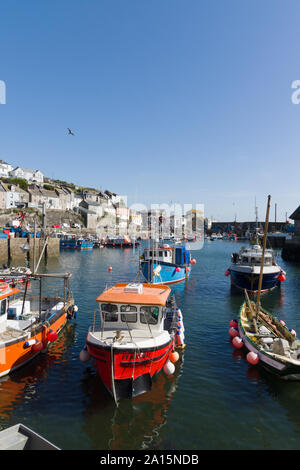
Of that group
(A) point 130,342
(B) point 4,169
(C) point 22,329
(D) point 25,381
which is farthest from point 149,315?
(B) point 4,169

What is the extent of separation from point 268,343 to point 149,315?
23.5 feet

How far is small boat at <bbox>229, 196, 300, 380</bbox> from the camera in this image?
13.3 metres

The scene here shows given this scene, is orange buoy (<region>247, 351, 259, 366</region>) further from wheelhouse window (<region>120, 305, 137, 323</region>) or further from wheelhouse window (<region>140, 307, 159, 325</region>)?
wheelhouse window (<region>120, 305, 137, 323</region>)

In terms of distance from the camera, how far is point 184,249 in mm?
41906

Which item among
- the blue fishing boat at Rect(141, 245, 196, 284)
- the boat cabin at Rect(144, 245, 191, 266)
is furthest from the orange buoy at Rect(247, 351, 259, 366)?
the boat cabin at Rect(144, 245, 191, 266)

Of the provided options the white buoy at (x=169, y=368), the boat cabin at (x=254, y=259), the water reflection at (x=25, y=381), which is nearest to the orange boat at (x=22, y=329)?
the water reflection at (x=25, y=381)

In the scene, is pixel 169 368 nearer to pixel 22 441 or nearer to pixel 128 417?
pixel 128 417

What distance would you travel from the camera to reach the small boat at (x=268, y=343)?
13297mm

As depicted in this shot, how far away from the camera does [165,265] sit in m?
36.8

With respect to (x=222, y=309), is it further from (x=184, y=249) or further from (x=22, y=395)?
(x=22, y=395)

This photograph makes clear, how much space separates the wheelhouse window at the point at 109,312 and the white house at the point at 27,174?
149 m

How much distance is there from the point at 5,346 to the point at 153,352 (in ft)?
22.9

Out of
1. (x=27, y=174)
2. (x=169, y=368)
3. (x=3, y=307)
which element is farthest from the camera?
(x=27, y=174)

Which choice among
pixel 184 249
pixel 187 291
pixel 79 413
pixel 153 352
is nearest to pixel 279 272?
pixel 187 291
